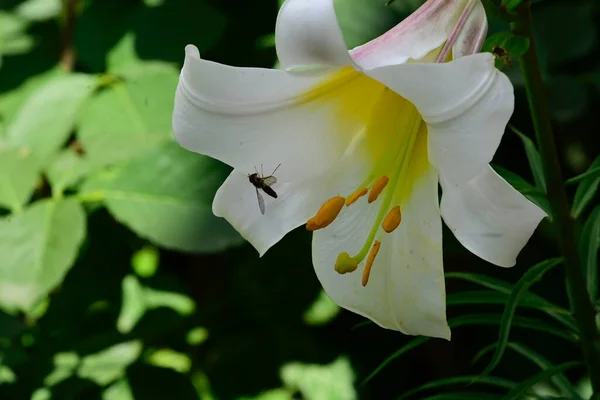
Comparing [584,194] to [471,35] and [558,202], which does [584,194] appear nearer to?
[558,202]

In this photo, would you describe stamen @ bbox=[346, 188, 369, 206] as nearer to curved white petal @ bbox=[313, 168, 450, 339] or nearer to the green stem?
curved white petal @ bbox=[313, 168, 450, 339]

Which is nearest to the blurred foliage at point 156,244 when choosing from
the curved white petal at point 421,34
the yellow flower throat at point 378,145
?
the yellow flower throat at point 378,145

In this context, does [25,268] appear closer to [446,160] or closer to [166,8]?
[166,8]

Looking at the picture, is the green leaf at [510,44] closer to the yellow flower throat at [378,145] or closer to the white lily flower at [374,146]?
the white lily flower at [374,146]

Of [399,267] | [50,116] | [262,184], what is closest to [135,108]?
[50,116]

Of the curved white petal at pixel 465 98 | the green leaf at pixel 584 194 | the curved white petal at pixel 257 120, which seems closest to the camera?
the curved white petal at pixel 465 98

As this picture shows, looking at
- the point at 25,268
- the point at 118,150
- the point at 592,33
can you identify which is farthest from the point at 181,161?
the point at 592,33
